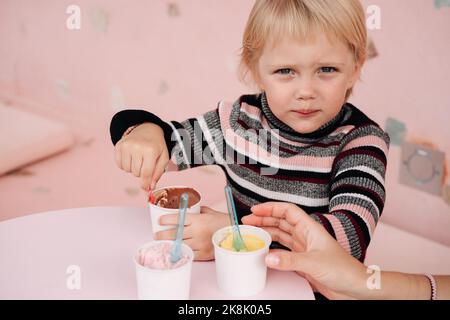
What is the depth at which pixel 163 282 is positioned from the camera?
2.45 feet

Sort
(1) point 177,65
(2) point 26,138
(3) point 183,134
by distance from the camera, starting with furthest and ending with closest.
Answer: (2) point 26,138
(1) point 177,65
(3) point 183,134

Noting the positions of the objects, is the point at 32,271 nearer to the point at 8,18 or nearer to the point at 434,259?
the point at 434,259

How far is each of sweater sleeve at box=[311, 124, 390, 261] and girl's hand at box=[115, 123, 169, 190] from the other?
315 millimetres

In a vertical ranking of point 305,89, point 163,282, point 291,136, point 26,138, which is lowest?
point 26,138

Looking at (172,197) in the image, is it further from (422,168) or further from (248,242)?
(422,168)

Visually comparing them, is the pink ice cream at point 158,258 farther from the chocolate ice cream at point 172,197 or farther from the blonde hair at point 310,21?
the blonde hair at point 310,21

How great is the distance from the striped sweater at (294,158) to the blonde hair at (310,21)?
158 millimetres

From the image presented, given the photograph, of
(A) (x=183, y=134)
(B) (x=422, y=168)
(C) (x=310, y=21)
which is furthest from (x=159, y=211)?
(B) (x=422, y=168)

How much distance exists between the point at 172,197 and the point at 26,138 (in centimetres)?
133

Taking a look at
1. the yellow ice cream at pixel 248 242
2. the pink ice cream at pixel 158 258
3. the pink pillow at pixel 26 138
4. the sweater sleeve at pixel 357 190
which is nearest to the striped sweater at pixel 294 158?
the sweater sleeve at pixel 357 190

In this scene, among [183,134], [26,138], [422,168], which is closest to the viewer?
[183,134]

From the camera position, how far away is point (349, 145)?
103cm

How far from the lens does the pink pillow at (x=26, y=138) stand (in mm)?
2049

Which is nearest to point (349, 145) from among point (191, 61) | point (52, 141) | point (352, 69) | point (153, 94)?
point (352, 69)
